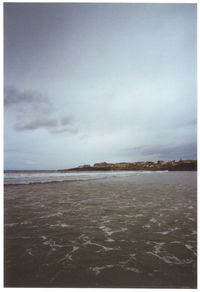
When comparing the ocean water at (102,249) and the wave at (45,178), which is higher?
the ocean water at (102,249)

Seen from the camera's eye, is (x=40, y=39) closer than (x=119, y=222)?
No

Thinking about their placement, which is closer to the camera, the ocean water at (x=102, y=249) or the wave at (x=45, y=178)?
the ocean water at (x=102, y=249)

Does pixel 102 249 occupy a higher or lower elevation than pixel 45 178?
higher

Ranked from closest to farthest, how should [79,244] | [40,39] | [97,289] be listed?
[97,289], [79,244], [40,39]

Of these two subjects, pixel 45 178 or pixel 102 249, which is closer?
pixel 102 249

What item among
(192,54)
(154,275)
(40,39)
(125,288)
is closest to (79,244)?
(125,288)

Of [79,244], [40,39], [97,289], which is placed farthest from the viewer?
[40,39]

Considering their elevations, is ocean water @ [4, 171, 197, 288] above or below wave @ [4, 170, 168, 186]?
above

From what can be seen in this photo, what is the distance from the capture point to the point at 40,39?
648 cm

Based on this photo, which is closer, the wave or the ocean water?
the ocean water

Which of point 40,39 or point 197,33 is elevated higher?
point 40,39

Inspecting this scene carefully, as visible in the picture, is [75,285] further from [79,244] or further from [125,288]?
[79,244]

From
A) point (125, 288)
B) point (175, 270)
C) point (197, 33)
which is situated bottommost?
point (125, 288)

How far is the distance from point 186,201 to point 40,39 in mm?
7995
